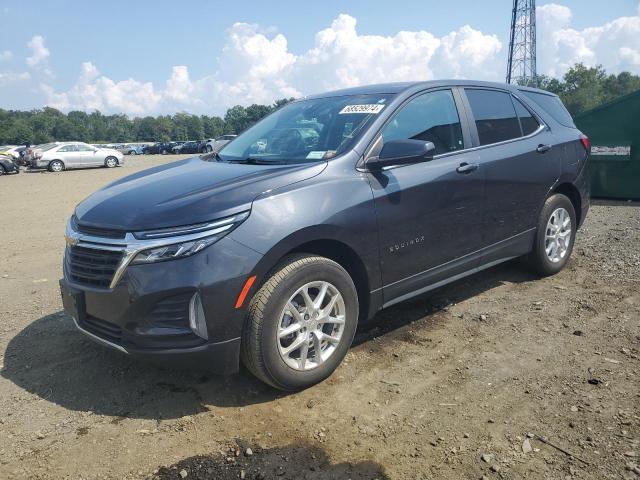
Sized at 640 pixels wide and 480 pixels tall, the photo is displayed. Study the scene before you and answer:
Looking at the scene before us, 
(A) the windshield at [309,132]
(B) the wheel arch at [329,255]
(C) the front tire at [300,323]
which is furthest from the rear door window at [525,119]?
(C) the front tire at [300,323]

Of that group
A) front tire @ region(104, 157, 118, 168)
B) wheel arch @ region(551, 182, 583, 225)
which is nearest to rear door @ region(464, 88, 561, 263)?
wheel arch @ region(551, 182, 583, 225)

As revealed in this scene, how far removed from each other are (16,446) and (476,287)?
3.93 m

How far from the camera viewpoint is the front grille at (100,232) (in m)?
2.92

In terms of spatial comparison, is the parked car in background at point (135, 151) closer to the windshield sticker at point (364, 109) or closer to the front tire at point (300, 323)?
the windshield sticker at point (364, 109)

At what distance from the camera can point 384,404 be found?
3.05m

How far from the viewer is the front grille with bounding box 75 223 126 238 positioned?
2916 mm

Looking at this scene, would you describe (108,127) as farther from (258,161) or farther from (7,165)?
(258,161)

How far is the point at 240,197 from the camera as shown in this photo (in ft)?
9.64

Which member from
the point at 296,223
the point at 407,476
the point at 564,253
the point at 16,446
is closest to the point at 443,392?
the point at 407,476

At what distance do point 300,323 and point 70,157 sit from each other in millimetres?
27203

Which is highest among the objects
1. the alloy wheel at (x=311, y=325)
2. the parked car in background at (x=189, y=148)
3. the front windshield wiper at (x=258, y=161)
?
the parked car in background at (x=189, y=148)

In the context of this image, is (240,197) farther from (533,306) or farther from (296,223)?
(533,306)

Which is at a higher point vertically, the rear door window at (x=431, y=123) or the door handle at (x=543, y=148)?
the rear door window at (x=431, y=123)

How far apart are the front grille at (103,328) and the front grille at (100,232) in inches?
19.5
